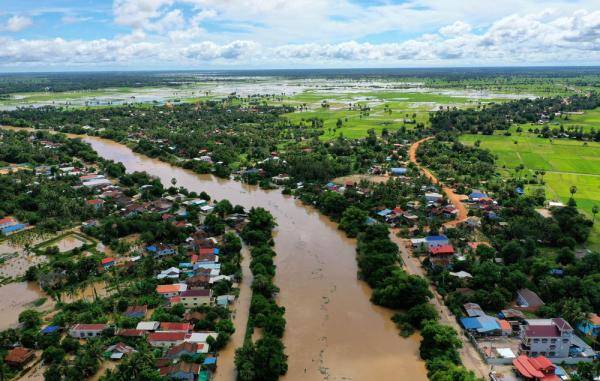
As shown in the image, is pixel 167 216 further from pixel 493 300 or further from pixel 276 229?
pixel 493 300

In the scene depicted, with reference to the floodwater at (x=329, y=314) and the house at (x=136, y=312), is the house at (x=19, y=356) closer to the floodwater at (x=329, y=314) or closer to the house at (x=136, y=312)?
the house at (x=136, y=312)

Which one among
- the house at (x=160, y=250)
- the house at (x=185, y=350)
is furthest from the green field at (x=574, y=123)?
the house at (x=185, y=350)

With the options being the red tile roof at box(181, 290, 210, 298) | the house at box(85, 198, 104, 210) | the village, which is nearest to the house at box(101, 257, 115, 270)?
the village

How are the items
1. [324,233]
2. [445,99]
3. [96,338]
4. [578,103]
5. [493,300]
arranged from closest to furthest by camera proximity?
1. [96,338]
2. [493,300]
3. [324,233]
4. [578,103]
5. [445,99]

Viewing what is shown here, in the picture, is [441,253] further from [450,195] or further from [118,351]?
[118,351]

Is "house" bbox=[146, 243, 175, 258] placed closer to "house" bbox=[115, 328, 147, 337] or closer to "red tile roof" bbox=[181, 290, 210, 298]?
"red tile roof" bbox=[181, 290, 210, 298]

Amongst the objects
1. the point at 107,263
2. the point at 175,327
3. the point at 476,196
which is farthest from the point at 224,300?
the point at 476,196

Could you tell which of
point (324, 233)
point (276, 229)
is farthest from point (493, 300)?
point (276, 229)
